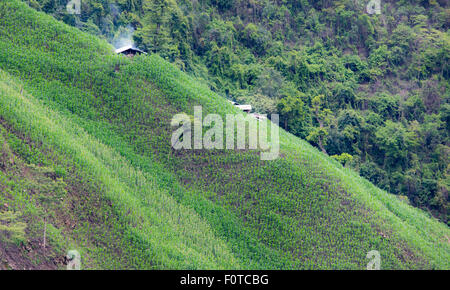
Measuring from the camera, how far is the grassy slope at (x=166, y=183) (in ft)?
61.1

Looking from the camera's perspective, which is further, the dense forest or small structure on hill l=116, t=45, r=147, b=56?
the dense forest

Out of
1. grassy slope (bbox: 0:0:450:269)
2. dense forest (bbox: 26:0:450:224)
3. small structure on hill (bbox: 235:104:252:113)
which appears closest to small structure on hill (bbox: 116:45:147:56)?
grassy slope (bbox: 0:0:450:269)

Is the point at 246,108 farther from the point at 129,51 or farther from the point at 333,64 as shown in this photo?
the point at 333,64

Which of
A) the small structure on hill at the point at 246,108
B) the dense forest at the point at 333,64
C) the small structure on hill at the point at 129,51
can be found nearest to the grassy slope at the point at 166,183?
the small structure on hill at the point at 129,51

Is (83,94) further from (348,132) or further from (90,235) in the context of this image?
(348,132)

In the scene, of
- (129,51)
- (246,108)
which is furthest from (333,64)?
(129,51)

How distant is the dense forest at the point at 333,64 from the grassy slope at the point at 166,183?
16.4 ft

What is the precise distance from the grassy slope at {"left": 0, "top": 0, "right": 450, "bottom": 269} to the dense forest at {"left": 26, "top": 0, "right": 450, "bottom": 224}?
16.4ft

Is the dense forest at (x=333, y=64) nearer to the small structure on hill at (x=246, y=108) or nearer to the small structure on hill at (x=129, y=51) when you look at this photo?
the small structure on hill at (x=246, y=108)

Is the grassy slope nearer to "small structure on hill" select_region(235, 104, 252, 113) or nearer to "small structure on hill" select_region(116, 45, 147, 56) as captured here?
"small structure on hill" select_region(116, 45, 147, 56)

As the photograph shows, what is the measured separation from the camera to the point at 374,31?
124 feet

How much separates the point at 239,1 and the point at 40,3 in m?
14.1

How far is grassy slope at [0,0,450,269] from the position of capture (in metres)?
18.6

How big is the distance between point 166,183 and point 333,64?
61.4 ft
